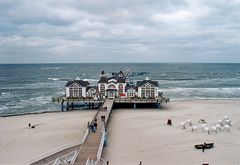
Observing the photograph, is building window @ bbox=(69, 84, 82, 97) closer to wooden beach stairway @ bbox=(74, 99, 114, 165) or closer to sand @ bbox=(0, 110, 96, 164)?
sand @ bbox=(0, 110, 96, 164)

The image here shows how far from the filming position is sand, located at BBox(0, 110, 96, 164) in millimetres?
Answer: 26170

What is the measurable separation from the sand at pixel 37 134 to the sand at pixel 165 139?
13.9 ft

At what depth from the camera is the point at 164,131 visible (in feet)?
110

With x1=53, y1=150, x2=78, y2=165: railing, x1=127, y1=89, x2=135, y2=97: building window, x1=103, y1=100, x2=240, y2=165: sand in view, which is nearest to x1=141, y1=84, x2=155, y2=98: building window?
x1=127, y1=89, x2=135, y2=97: building window

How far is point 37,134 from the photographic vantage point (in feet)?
109

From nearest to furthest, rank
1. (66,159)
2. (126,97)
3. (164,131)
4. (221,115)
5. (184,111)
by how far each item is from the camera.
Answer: (66,159) < (164,131) < (221,115) < (184,111) < (126,97)

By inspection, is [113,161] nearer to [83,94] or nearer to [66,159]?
[66,159]

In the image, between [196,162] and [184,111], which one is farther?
[184,111]

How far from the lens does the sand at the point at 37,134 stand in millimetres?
26170

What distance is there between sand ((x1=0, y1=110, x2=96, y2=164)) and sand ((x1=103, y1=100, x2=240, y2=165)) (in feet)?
13.9

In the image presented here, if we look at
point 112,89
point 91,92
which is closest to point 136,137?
point 112,89

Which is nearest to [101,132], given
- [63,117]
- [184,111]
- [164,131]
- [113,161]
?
[113,161]

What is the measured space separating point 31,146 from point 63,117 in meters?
14.1

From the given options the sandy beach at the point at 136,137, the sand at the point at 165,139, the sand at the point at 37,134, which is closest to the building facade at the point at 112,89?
the sandy beach at the point at 136,137
